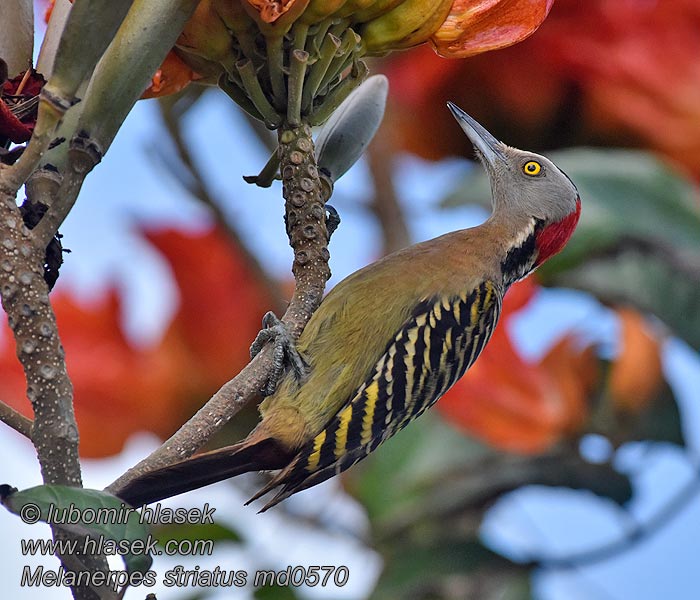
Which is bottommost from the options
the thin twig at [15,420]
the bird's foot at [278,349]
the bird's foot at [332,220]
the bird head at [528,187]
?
the thin twig at [15,420]

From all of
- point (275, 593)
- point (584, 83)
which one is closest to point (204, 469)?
point (275, 593)

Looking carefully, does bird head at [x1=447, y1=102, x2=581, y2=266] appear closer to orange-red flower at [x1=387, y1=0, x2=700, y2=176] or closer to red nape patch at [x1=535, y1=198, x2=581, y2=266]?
red nape patch at [x1=535, y1=198, x2=581, y2=266]

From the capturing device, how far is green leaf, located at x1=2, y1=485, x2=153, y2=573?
0.92m

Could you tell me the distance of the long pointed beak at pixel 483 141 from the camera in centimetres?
246

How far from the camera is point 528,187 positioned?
2766 mm

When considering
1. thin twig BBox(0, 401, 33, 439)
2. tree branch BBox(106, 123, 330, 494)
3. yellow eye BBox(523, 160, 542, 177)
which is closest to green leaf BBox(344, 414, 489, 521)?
yellow eye BBox(523, 160, 542, 177)

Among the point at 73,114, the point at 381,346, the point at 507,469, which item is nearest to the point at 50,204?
the point at 73,114

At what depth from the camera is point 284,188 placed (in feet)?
4.51

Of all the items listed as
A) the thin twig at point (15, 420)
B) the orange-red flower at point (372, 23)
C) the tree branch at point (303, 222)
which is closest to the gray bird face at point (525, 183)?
the orange-red flower at point (372, 23)

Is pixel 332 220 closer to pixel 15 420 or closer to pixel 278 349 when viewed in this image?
pixel 278 349

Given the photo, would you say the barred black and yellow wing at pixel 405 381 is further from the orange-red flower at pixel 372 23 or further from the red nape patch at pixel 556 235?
the orange-red flower at pixel 372 23

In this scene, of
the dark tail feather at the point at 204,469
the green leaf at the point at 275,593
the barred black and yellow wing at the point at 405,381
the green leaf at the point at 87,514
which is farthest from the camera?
the green leaf at the point at 275,593

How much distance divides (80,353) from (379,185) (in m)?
1.01

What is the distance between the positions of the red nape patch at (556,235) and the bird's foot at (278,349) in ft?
2.58
